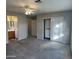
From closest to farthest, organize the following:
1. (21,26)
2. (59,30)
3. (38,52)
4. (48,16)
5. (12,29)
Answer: (38,52) < (59,30) < (48,16) < (21,26) < (12,29)

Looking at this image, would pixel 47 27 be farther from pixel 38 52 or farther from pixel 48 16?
pixel 38 52

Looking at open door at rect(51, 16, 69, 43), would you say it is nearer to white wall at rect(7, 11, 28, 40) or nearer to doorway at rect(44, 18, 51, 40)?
doorway at rect(44, 18, 51, 40)

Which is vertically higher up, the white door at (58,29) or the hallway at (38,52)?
the white door at (58,29)

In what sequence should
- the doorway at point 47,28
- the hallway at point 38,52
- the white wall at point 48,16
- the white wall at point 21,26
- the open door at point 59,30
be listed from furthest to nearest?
the doorway at point 47,28 → the white wall at point 21,26 → the open door at point 59,30 → the white wall at point 48,16 → the hallway at point 38,52

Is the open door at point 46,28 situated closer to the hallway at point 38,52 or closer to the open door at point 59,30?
the open door at point 59,30

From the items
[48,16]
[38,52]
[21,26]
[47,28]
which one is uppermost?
[48,16]

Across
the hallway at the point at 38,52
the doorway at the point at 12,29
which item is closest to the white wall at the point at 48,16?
the hallway at the point at 38,52

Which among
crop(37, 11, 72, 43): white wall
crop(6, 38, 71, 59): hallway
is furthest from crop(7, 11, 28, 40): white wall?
crop(6, 38, 71, 59): hallway

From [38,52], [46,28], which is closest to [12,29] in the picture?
[46,28]

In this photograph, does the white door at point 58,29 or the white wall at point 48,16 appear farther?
the white door at point 58,29

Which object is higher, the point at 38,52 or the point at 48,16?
the point at 48,16

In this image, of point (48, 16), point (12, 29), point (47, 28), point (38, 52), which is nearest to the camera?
point (38, 52)

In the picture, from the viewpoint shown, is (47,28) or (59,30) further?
(47,28)
